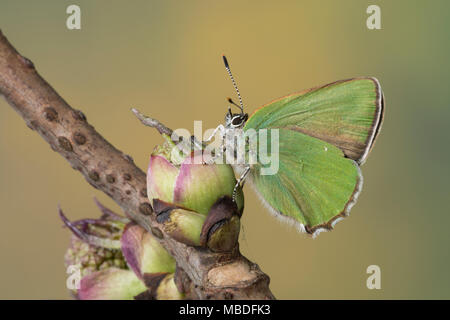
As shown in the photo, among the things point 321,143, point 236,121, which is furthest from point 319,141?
point 236,121

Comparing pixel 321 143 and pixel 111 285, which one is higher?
pixel 321 143

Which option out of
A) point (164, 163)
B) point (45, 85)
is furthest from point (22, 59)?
point (164, 163)

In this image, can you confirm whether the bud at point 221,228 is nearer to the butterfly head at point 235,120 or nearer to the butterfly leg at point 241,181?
the butterfly leg at point 241,181

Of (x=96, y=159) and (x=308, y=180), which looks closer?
(x=96, y=159)

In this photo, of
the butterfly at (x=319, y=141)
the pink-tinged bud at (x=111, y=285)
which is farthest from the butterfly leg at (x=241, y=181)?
the pink-tinged bud at (x=111, y=285)

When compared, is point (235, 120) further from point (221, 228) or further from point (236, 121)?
point (221, 228)
